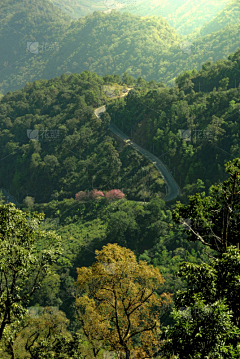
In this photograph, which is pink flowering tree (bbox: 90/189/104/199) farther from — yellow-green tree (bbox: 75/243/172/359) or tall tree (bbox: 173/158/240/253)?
tall tree (bbox: 173/158/240/253)

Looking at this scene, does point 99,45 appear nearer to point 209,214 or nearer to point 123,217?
point 123,217

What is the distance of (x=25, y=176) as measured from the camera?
56844mm

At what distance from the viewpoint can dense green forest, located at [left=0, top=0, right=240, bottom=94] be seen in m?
94.9

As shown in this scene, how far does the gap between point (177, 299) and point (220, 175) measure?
3253 cm

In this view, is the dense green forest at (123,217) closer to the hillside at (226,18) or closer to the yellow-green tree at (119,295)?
the yellow-green tree at (119,295)

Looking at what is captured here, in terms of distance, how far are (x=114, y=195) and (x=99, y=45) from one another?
102543 millimetres

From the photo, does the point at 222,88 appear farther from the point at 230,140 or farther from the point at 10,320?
the point at 10,320

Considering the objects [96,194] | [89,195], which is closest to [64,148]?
[89,195]

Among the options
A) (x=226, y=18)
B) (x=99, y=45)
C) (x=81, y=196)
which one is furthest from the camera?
(x=99, y=45)

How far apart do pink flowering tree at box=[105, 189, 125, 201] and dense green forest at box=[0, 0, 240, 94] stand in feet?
170

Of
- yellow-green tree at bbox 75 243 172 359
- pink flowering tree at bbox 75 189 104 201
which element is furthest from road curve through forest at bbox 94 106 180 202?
yellow-green tree at bbox 75 243 172 359

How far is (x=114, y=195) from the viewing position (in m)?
45.2

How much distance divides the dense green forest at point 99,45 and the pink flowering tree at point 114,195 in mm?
51819

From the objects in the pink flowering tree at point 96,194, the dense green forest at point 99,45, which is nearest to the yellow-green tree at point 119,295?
the pink flowering tree at point 96,194
